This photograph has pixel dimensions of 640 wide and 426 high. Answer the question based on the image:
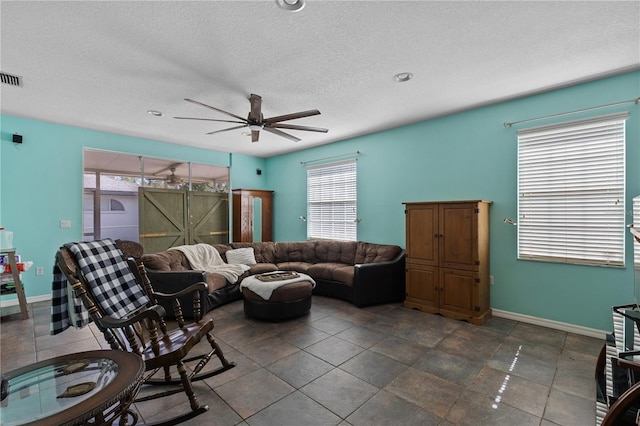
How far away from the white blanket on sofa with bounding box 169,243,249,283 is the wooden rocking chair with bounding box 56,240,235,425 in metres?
1.89

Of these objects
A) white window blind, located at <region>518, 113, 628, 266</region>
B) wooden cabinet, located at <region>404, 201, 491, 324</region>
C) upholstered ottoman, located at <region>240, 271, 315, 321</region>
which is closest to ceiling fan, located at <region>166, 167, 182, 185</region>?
upholstered ottoman, located at <region>240, 271, 315, 321</region>

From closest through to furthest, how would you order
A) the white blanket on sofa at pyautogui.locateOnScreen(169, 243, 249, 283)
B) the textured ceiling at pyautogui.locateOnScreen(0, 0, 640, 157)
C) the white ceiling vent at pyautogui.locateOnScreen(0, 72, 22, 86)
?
the textured ceiling at pyautogui.locateOnScreen(0, 0, 640, 157)
the white ceiling vent at pyautogui.locateOnScreen(0, 72, 22, 86)
the white blanket on sofa at pyautogui.locateOnScreen(169, 243, 249, 283)

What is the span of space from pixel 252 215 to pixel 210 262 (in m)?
2.20

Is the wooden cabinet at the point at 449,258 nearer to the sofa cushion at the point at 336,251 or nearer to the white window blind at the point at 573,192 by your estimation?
the white window blind at the point at 573,192

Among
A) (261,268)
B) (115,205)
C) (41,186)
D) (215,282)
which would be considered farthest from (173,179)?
(215,282)

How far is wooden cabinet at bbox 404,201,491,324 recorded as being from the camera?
11.8ft

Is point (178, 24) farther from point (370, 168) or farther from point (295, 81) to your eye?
point (370, 168)

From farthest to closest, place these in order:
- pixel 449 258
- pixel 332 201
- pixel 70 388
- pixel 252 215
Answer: pixel 252 215, pixel 332 201, pixel 449 258, pixel 70 388

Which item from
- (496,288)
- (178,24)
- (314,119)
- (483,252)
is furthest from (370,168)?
(178,24)

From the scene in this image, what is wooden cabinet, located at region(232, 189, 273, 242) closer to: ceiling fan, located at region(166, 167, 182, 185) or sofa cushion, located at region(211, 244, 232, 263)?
ceiling fan, located at region(166, 167, 182, 185)

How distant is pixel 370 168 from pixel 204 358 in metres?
4.07

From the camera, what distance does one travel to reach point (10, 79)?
120 inches

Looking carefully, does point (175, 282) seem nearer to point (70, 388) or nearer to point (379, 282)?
point (70, 388)

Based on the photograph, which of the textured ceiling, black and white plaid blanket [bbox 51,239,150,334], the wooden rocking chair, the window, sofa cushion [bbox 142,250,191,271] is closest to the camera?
the wooden rocking chair
